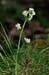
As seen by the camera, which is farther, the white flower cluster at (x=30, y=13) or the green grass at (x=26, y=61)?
the white flower cluster at (x=30, y=13)

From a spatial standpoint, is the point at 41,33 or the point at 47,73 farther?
the point at 41,33

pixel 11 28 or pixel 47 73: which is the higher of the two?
pixel 11 28

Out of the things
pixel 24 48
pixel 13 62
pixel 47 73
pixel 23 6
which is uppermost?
pixel 23 6

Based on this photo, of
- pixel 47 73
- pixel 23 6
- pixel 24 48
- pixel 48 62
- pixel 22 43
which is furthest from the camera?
pixel 23 6

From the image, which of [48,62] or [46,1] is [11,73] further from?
[46,1]

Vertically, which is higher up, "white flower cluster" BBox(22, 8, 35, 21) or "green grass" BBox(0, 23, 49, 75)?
"white flower cluster" BBox(22, 8, 35, 21)

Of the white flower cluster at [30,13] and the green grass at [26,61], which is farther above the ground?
the white flower cluster at [30,13]

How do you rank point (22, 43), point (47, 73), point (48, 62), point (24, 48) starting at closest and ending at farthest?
point (47, 73) → point (48, 62) → point (24, 48) → point (22, 43)

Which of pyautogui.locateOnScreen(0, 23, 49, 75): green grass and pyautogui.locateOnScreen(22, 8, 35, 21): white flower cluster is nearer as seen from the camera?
pyautogui.locateOnScreen(0, 23, 49, 75): green grass

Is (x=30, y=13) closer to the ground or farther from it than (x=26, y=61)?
farther from it

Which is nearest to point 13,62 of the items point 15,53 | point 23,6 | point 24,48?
point 15,53
